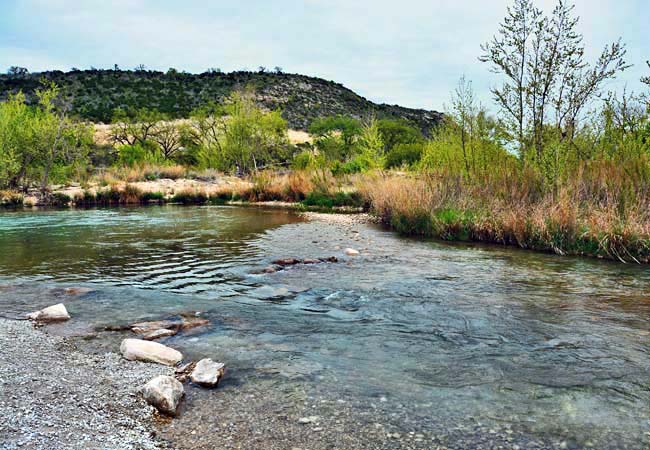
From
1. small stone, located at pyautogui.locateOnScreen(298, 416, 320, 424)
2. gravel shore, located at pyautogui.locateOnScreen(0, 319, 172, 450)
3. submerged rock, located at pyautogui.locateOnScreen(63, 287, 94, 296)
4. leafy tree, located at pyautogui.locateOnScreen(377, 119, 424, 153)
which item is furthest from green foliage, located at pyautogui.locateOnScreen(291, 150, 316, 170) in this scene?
small stone, located at pyautogui.locateOnScreen(298, 416, 320, 424)

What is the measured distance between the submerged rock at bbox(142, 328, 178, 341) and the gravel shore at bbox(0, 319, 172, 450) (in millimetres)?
487

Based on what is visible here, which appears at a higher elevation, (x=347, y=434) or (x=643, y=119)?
(x=643, y=119)

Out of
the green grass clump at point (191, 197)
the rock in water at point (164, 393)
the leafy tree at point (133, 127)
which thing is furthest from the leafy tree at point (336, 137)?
the rock in water at point (164, 393)

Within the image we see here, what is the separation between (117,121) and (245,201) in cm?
3048

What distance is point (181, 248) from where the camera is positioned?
10227mm

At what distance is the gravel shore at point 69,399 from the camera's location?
103 inches

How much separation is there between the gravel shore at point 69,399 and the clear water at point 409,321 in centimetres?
44

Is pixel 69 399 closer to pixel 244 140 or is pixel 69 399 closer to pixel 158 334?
pixel 158 334

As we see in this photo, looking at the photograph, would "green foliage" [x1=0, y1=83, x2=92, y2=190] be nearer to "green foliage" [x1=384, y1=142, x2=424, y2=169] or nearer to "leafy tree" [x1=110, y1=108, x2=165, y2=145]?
"green foliage" [x1=384, y1=142, x2=424, y2=169]

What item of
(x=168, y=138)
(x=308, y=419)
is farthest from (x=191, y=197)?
(x=168, y=138)

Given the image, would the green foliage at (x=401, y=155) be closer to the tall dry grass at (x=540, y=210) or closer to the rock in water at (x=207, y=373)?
the tall dry grass at (x=540, y=210)

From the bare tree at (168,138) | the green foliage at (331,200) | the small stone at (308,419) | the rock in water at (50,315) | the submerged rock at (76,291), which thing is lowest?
the submerged rock at (76,291)

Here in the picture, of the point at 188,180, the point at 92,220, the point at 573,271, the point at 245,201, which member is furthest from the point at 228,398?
the point at 188,180

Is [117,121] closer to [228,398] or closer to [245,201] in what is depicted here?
[245,201]
